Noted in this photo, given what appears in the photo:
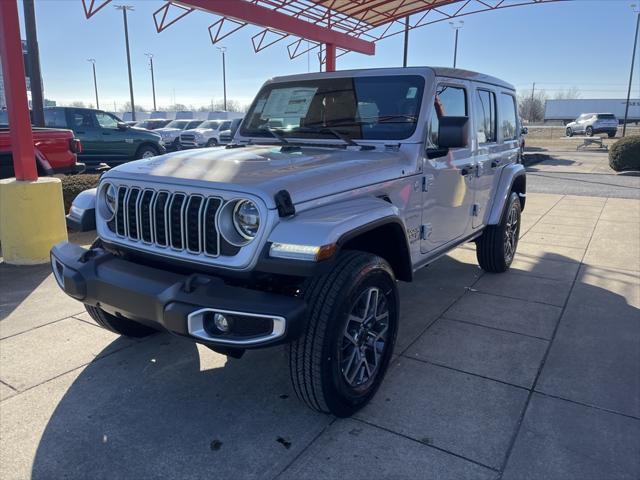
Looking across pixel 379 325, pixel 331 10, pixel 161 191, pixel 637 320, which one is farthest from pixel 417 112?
pixel 331 10

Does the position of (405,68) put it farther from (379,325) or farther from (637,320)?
(637,320)

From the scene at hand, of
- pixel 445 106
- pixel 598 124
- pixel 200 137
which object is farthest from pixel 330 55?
pixel 598 124

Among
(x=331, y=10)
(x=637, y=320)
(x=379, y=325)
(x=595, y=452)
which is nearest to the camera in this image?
(x=595, y=452)

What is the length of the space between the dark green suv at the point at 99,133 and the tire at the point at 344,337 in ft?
40.9

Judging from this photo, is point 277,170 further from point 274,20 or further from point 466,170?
point 274,20

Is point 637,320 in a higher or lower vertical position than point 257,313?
lower

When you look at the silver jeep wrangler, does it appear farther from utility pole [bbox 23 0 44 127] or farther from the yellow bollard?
utility pole [bbox 23 0 44 127]

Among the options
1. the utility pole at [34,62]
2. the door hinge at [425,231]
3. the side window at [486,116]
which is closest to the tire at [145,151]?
the utility pole at [34,62]

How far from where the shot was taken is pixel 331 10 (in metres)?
13.7

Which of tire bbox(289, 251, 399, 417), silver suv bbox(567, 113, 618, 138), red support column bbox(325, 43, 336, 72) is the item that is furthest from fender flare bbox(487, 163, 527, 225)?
silver suv bbox(567, 113, 618, 138)

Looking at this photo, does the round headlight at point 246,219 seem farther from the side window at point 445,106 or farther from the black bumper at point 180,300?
the side window at point 445,106

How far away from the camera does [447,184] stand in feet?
13.8

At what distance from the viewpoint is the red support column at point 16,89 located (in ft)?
18.2

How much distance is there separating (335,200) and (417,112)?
4.16 ft
